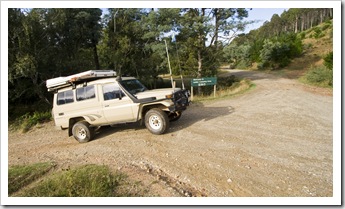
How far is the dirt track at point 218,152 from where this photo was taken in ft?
12.0

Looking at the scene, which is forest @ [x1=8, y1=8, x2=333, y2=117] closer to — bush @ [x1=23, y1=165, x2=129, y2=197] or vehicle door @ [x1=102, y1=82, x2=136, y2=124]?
vehicle door @ [x1=102, y1=82, x2=136, y2=124]

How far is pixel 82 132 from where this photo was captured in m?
6.51

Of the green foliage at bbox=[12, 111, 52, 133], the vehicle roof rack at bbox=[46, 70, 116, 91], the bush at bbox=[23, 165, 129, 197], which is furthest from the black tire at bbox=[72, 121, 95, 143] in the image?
the green foliage at bbox=[12, 111, 52, 133]

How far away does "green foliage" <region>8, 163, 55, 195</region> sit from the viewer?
420 cm

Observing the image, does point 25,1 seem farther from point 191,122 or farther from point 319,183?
point 319,183

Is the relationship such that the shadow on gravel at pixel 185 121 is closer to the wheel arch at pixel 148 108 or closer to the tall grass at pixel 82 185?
the wheel arch at pixel 148 108

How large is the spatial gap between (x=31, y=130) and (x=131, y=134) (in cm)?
518

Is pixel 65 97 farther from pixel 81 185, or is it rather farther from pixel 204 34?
pixel 204 34

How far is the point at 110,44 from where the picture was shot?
52.4 feet

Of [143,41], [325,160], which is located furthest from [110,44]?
[325,160]

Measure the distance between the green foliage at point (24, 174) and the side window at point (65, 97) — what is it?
7.13 feet

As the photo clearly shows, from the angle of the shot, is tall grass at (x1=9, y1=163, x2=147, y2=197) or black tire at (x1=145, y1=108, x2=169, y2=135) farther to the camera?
black tire at (x1=145, y1=108, x2=169, y2=135)

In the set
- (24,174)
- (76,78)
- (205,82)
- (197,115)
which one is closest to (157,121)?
(197,115)

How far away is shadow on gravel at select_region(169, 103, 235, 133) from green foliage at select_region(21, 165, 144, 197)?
283 centimetres
